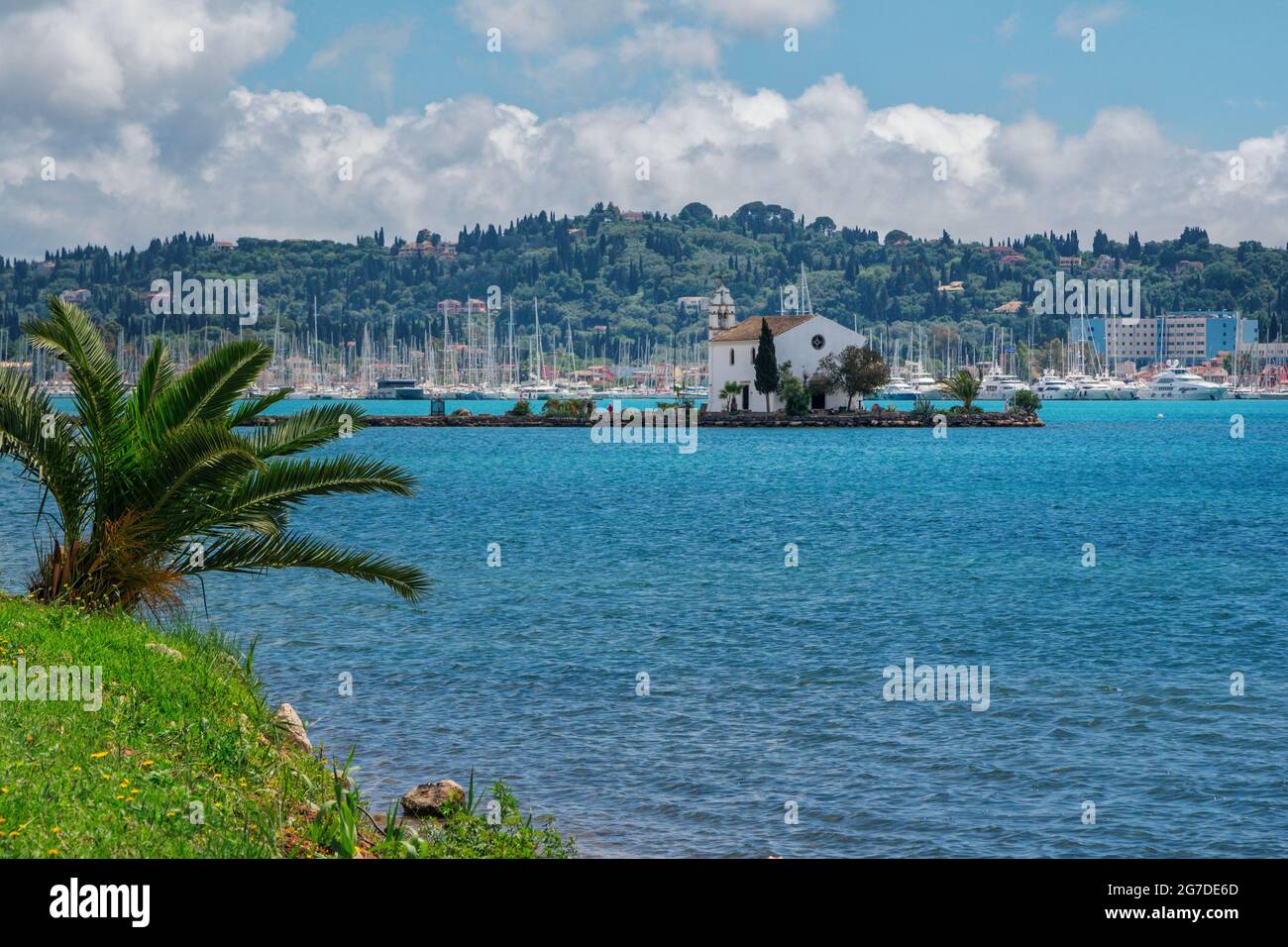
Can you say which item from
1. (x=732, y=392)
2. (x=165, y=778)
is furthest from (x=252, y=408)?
(x=732, y=392)

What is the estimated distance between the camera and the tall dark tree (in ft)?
339

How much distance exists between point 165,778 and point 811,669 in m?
12.8

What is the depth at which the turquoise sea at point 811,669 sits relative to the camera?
1383 cm

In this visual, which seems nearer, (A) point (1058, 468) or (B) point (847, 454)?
(A) point (1058, 468)

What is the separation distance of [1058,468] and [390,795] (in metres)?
67.2

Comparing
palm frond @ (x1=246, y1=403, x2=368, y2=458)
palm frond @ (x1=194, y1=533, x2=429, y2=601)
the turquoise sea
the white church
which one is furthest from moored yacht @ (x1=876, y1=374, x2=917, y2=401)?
palm frond @ (x1=194, y1=533, x2=429, y2=601)

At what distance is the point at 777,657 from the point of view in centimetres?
2223

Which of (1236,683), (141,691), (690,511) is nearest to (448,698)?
(141,691)

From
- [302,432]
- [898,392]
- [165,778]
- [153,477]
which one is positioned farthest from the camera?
[898,392]

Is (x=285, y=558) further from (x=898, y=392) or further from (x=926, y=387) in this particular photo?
(x=898, y=392)

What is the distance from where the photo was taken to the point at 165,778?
10.1 m

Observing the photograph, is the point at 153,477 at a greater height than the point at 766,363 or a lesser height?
lesser

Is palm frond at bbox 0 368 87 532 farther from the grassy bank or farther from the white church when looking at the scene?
the white church
